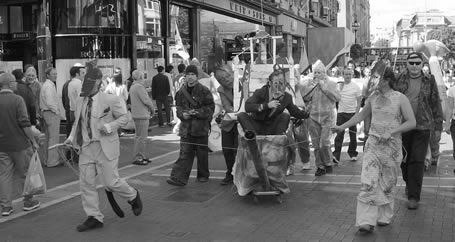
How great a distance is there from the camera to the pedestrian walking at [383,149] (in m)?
6.14

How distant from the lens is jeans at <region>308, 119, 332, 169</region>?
9547 mm

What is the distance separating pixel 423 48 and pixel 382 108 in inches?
213

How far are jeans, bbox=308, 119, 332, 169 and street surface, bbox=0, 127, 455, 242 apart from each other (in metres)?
0.26

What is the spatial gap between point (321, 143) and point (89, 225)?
4.45 meters

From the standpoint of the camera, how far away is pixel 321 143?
9531 mm

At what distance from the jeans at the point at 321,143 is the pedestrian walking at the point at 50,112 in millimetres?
4614

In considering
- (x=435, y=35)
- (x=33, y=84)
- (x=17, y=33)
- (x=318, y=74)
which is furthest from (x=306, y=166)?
(x=435, y=35)

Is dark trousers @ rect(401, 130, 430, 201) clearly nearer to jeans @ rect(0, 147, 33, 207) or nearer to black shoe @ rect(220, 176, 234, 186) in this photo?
black shoe @ rect(220, 176, 234, 186)

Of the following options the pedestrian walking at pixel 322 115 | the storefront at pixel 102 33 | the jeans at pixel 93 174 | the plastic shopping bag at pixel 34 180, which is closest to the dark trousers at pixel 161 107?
the storefront at pixel 102 33

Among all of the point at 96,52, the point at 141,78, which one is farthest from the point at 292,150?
the point at 96,52

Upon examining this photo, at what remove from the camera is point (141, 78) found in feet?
36.5

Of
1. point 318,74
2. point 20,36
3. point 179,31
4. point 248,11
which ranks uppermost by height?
point 248,11

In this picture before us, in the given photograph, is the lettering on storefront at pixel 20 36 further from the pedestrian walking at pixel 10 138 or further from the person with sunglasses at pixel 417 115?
the person with sunglasses at pixel 417 115

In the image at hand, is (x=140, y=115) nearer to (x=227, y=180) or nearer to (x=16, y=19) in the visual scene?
(x=227, y=180)
